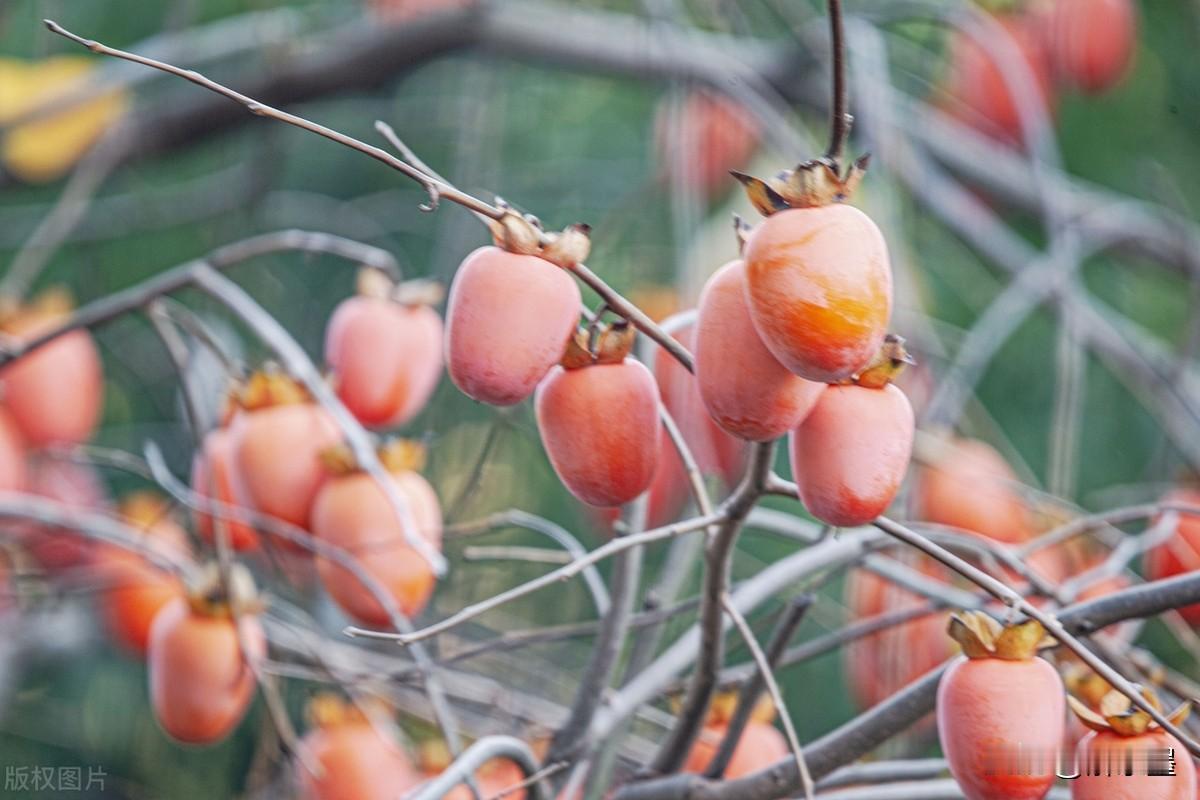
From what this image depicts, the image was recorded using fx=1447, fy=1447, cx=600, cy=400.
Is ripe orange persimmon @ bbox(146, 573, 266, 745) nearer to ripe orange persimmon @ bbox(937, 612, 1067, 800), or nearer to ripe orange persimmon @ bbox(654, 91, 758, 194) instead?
ripe orange persimmon @ bbox(937, 612, 1067, 800)

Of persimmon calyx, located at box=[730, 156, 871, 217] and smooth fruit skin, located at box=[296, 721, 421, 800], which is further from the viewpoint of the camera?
smooth fruit skin, located at box=[296, 721, 421, 800]

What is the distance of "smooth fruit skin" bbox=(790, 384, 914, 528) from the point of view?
1.28 ft

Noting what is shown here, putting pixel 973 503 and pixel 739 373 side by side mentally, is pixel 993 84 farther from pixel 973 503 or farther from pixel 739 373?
pixel 739 373

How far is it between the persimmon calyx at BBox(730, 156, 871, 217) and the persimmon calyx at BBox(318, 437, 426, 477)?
1.09ft

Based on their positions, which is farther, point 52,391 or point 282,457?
point 52,391

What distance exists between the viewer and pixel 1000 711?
0.40m

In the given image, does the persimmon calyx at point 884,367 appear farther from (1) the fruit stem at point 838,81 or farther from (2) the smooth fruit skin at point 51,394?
(2) the smooth fruit skin at point 51,394

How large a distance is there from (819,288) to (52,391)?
0.65m

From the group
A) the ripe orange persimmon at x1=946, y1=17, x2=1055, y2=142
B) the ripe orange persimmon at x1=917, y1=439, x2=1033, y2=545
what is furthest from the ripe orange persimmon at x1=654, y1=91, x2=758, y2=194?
the ripe orange persimmon at x1=917, y1=439, x2=1033, y2=545

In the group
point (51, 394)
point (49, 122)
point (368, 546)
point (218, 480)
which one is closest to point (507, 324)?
point (368, 546)

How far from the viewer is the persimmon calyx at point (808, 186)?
1.18 ft

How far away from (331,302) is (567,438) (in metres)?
1.09

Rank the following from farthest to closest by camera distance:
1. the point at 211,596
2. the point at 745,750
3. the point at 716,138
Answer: the point at 716,138 < the point at 211,596 < the point at 745,750

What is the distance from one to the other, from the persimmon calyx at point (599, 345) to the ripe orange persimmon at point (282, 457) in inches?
11.1
